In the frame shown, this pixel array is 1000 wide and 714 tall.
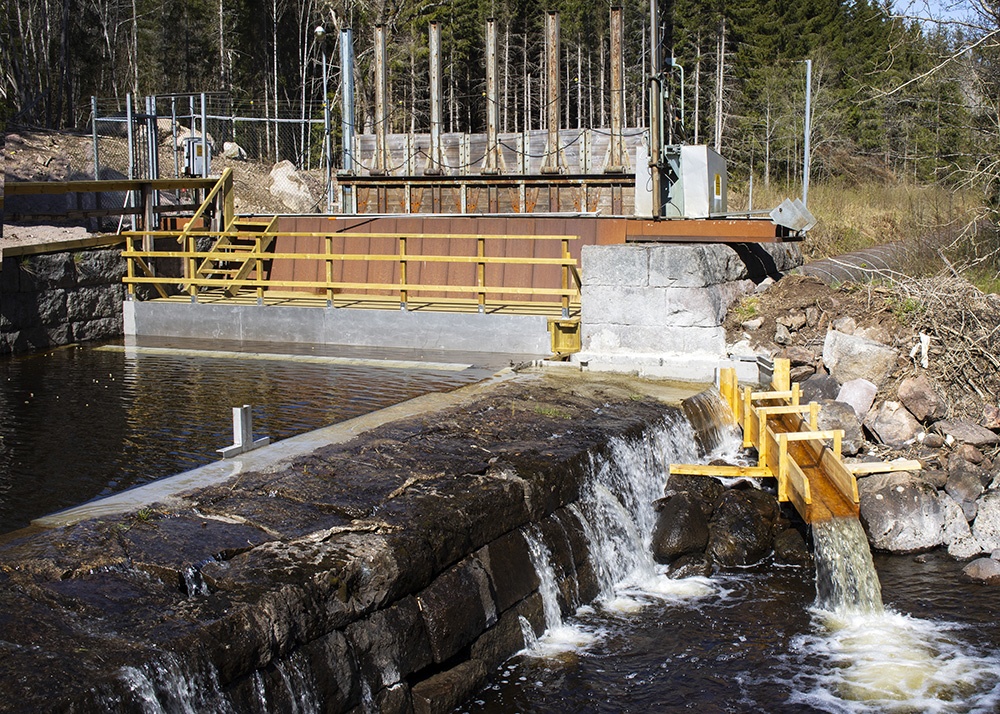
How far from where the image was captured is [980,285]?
Result: 14742mm

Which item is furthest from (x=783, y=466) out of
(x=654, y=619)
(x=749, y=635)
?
(x=654, y=619)

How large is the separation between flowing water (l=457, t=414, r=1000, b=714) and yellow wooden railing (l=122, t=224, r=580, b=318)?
5250 mm

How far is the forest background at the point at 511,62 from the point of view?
4025 centimetres

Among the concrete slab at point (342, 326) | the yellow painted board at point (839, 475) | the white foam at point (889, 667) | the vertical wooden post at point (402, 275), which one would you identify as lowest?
the white foam at point (889, 667)

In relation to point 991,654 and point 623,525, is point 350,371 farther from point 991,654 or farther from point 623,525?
point 991,654

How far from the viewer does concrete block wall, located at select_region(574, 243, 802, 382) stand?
40.5 ft

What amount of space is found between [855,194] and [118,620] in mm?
24329

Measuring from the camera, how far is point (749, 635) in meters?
7.73

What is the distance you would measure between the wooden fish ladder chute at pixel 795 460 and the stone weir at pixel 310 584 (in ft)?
5.90

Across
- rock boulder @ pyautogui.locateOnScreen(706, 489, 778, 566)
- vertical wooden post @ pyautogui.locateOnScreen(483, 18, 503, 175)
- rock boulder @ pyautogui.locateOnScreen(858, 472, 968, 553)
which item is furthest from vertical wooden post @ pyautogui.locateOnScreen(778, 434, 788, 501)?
vertical wooden post @ pyautogui.locateOnScreen(483, 18, 503, 175)

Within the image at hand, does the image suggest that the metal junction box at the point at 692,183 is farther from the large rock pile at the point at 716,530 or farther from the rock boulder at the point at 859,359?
the large rock pile at the point at 716,530

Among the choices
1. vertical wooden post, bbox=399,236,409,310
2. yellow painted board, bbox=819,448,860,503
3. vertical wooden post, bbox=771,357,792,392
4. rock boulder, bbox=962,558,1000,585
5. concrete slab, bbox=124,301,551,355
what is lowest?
rock boulder, bbox=962,558,1000,585

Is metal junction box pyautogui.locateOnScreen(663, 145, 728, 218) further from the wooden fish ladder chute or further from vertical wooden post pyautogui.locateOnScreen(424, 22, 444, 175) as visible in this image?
vertical wooden post pyautogui.locateOnScreen(424, 22, 444, 175)

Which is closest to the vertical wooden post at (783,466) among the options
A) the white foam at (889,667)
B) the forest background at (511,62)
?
the white foam at (889,667)
